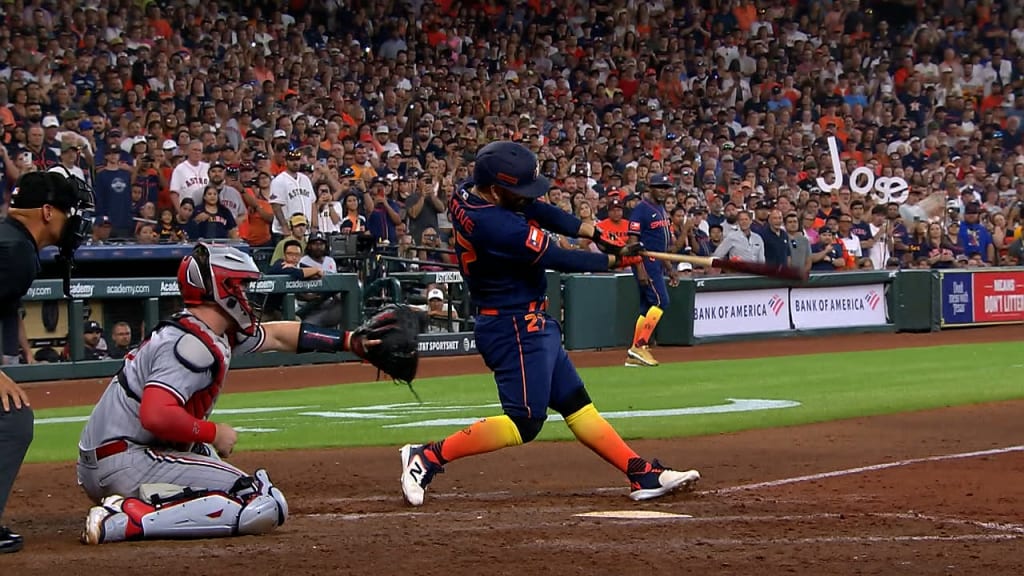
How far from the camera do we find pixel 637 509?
7082 mm

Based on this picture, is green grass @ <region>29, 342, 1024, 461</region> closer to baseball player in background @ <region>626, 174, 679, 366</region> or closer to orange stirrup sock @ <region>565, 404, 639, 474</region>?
baseball player in background @ <region>626, 174, 679, 366</region>

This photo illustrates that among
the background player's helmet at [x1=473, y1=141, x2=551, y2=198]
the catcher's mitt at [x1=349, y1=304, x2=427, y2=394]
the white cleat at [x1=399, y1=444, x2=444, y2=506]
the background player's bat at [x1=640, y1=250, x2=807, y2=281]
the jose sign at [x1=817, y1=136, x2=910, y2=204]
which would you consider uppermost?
the background player's helmet at [x1=473, y1=141, x2=551, y2=198]

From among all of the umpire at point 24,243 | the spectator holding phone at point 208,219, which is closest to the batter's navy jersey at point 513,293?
the umpire at point 24,243

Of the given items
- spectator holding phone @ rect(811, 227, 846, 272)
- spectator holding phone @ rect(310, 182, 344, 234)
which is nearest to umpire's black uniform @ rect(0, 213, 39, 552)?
spectator holding phone @ rect(310, 182, 344, 234)

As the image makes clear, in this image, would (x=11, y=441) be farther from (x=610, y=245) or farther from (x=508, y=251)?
(x=610, y=245)

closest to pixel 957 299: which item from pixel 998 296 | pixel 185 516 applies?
pixel 998 296

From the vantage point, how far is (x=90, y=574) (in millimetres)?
5430

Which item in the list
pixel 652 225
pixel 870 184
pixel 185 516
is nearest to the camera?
pixel 185 516

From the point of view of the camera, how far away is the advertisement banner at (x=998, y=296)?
22.6 m

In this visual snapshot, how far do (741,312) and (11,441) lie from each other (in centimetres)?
1524

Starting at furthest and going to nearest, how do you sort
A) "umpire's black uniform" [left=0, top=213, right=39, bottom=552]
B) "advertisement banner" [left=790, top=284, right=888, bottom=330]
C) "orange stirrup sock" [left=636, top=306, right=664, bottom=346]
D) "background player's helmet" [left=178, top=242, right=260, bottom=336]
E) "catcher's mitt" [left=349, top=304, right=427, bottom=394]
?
"advertisement banner" [left=790, top=284, right=888, bottom=330] → "orange stirrup sock" [left=636, top=306, right=664, bottom=346] → "catcher's mitt" [left=349, top=304, right=427, bottom=394] → "background player's helmet" [left=178, top=242, right=260, bottom=336] → "umpire's black uniform" [left=0, top=213, right=39, bottom=552]

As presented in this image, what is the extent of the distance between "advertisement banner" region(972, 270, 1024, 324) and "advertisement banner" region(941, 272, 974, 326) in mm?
165

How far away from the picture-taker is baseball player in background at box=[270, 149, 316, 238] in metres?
17.4

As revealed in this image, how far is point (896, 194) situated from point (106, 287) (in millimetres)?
14790
